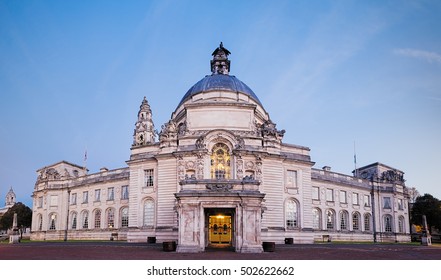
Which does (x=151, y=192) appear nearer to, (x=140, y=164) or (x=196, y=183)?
(x=140, y=164)

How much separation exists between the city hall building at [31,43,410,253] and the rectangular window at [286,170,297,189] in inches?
4.1

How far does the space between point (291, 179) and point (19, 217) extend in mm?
48870

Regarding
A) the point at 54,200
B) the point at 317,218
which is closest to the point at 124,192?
the point at 54,200

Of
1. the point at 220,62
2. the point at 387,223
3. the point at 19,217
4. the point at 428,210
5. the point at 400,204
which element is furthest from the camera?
the point at 19,217

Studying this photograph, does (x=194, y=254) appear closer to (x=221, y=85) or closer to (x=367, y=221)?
(x=221, y=85)

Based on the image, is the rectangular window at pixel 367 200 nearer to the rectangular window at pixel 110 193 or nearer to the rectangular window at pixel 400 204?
the rectangular window at pixel 400 204

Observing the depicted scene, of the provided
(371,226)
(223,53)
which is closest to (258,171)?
(223,53)

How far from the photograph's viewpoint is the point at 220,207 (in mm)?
25812

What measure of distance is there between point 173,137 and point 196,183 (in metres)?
14.6

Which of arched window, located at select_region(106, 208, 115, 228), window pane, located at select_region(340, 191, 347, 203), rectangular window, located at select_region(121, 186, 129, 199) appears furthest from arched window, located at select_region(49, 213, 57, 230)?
window pane, located at select_region(340, 191, 347, 203)

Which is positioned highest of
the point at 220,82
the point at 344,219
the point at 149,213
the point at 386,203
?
the point at 220,82

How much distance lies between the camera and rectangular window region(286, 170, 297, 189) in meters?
41.4

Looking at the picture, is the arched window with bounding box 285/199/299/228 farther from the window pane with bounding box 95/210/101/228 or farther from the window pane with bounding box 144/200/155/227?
the window pane with bounding box 95/210/101/228
